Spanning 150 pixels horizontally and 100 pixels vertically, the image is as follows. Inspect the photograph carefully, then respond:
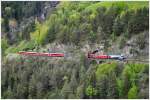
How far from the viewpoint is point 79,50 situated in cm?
4059

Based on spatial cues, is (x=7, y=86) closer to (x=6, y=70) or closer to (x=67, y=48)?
(x=6, y=70)

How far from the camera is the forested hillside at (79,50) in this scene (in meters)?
36.6

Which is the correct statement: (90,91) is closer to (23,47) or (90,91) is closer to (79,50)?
(79,50)

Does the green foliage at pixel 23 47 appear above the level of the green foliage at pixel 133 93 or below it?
above

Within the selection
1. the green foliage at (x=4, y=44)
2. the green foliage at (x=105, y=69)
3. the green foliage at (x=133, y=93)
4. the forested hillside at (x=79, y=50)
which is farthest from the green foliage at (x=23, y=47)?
the green foliage at (x=133, y=93)

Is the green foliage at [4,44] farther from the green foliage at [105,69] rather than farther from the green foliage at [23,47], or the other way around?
the green foliage at [105,69]

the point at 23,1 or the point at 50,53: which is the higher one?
the point at 23,1

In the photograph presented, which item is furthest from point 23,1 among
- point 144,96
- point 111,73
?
point 144,96

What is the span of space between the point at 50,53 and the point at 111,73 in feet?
20.4

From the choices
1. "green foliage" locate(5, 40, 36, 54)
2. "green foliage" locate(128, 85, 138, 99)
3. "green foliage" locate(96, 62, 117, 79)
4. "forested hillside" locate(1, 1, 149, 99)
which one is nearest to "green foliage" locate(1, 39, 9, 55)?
"forested hillside" locate(1, 1, 149, 99)

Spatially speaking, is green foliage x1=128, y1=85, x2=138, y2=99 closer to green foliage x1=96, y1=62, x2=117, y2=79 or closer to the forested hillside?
the forested hillside

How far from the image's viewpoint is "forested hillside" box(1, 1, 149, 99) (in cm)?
3656

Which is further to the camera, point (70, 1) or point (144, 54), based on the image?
point (70, 1)

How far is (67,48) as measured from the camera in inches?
1633
